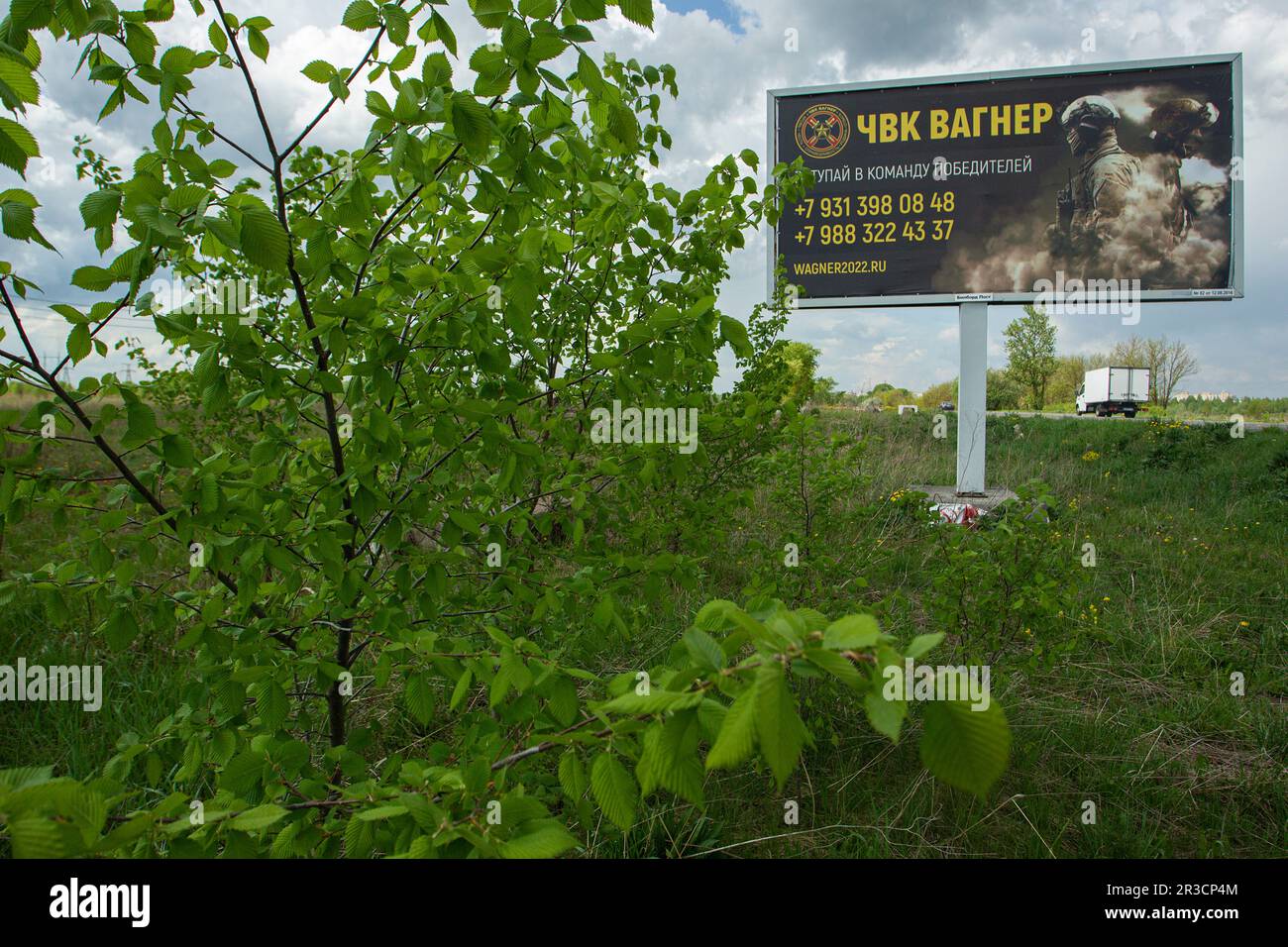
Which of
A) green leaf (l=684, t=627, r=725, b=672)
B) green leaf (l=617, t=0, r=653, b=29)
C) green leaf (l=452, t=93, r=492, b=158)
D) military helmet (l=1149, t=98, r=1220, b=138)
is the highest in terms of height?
military helmet (l=1149, t=98, r=1220, b=138)

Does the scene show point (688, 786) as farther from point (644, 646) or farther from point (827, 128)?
point (827, 128)

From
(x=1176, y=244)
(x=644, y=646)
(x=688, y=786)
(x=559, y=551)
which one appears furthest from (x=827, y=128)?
(x=688, y=786)

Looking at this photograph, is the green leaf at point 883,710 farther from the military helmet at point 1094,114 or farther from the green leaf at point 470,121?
the military helmet at point 1094,114

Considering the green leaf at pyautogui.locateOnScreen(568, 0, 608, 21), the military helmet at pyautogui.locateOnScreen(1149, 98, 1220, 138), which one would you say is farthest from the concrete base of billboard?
the green leaf at pyautogui.locateOnScreen(568, 0, 608, 21)

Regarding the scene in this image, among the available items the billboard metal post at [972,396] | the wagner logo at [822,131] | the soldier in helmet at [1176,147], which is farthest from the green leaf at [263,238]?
the soldier in helmet at [1176,147]

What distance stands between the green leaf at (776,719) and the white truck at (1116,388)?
72.6 feet

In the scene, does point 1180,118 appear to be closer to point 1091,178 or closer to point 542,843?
point 1091,178

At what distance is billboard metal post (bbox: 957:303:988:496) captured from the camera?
834cm

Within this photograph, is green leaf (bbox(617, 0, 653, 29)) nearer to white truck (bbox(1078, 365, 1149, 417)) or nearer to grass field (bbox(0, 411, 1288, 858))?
grass field (bbox(0, 411, 1288, 858))

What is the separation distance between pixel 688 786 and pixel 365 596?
4.00 ft

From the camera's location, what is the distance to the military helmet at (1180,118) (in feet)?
27.1

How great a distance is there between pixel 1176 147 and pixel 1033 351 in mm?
9901

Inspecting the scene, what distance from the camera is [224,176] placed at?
1396mm

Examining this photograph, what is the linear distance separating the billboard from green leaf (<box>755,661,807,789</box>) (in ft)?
27.6
